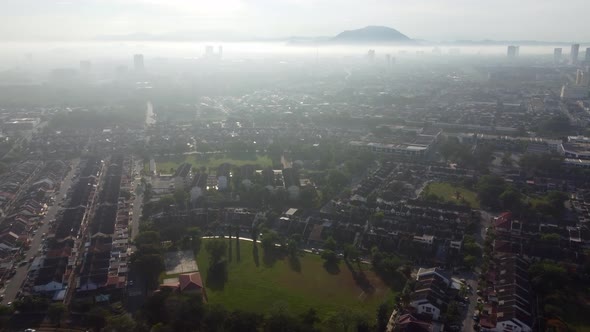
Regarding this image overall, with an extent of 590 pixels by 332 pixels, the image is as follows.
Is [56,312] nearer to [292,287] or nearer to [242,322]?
[242,322]

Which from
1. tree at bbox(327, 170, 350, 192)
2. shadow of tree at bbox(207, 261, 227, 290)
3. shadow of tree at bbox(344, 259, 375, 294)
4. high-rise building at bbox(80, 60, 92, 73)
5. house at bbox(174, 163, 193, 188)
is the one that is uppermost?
high-rise building at bbox(80, 60, 92, 73)

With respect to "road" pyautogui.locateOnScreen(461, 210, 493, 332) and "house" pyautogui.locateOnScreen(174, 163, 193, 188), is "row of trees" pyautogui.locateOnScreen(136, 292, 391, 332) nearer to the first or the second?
"road" pyautogui.locateOnScreen(461, 210, 493, 332)

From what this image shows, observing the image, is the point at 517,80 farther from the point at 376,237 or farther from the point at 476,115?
the point at 376,237

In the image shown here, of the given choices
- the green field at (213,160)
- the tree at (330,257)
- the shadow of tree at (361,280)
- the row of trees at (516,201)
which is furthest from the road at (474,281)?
the green field at (213,160)

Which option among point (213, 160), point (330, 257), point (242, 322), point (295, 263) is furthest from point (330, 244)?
point (213, 160)

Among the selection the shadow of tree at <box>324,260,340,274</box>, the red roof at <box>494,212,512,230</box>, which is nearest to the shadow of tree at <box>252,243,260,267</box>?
the shadow of tree at <box>324,260,340,274</box>

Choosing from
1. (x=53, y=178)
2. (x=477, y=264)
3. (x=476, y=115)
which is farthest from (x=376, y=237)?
(x=476, y=115)
